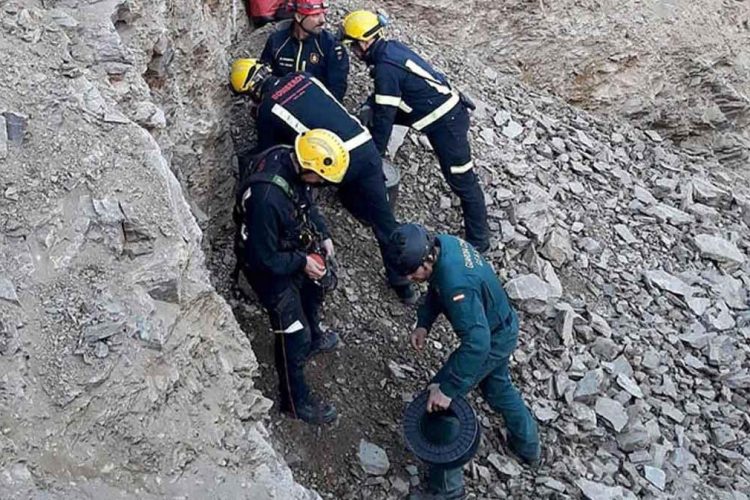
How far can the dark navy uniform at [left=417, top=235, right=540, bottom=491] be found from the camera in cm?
475

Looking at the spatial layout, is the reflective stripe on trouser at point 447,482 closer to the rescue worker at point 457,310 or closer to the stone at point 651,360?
the rescue worker at point 457,310

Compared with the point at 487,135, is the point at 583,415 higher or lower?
lower

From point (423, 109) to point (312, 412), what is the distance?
226cm

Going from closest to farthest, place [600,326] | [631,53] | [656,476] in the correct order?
[656,476], [600,326], [631,53]

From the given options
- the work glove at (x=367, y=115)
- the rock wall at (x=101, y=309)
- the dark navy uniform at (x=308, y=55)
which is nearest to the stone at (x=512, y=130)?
the work glove at (x=367, y=115)

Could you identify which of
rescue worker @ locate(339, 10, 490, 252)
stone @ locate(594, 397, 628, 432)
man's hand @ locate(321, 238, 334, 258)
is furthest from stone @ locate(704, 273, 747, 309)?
man's hand @ locate(321, 238, 334, 258)

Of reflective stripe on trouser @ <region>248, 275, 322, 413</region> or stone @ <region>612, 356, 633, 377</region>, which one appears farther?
stone @ <region>612, 356, 633, 377</region>

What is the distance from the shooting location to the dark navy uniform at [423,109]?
621 centimetres

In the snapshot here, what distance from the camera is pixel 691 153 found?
31.4 ft

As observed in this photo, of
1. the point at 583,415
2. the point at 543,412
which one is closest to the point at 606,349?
the point at 583,415

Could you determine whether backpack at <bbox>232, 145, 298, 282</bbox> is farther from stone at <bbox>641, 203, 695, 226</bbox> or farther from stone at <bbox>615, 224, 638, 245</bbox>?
stone at <bbox>641, 203, 695, 226</bbox>

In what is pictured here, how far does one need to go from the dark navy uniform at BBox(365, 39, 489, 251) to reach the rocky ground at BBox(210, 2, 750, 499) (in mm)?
533

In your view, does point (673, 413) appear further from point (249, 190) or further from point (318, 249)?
point (249, 190)

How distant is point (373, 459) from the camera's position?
5.32 metres
